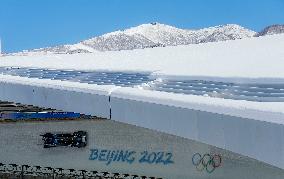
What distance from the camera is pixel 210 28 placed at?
171 metres

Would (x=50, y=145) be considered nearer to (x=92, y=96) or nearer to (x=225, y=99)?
(x=92, y=96)

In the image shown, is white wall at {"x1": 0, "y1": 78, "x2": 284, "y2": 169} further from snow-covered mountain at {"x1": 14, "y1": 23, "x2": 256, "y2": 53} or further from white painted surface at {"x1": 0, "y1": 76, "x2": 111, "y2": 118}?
snow-covered mountain at {"x1": 14, "y1": 23, "x2": 256, "y2": 53}

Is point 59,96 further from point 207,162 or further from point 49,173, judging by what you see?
point 207,162

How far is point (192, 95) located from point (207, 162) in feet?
51.7

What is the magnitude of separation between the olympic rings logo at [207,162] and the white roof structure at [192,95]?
362 inches

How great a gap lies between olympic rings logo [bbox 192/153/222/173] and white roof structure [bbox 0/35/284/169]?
919 centimetres

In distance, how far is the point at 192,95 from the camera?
28.4 ft

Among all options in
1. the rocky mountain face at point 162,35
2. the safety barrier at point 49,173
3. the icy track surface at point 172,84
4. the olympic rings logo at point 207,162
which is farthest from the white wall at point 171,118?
the rocky mountain face at point 162,35

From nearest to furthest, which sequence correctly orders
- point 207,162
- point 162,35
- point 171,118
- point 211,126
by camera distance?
point 211,126
point 171,118
point 207,162
point 162,35

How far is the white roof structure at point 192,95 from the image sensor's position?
6406 millimetres

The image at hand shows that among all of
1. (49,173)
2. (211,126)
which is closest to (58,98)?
(211,126)

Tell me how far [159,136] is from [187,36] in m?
141

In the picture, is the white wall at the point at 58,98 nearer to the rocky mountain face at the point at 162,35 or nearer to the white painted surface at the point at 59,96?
the white painted surface at the point at 59,96

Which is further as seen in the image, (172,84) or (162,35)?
(162,35)
